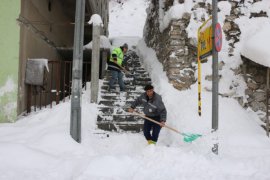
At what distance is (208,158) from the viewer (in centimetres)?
499

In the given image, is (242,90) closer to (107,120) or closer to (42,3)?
(107,120)

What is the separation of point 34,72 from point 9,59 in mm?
762

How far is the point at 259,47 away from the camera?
711 centimetres

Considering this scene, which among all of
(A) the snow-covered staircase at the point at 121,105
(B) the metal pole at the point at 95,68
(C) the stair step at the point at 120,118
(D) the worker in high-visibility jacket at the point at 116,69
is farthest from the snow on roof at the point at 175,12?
(C) the stair step at the point at 120,118

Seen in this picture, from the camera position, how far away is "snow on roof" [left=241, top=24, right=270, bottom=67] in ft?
22.9

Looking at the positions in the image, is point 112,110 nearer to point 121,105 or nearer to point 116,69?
point 121,105

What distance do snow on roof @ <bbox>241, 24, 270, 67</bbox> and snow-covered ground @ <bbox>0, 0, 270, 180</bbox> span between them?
87cm

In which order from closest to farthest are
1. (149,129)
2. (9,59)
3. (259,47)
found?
(149,129) → (259,47) → (9,59)

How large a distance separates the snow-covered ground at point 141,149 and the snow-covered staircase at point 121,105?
10.4 inches

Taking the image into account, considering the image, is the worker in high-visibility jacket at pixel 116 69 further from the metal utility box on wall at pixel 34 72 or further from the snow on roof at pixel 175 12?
the metal utility box on wall at pixel 34 72

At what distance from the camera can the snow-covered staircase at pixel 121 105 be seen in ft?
24.4

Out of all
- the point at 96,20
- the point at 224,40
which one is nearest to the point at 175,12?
the point at 224,40

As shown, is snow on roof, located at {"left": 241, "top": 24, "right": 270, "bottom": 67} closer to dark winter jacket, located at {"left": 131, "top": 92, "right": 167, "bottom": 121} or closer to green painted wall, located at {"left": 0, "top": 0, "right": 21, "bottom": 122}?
dark winter jacket, located at {"left": 131, "top": 92, "right": 167, "bottom": 121}

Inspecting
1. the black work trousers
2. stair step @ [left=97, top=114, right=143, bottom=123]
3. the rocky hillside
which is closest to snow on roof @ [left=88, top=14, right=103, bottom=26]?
the rocky hillside
